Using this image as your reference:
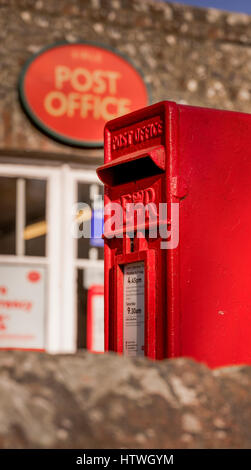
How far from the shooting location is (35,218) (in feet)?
18.5

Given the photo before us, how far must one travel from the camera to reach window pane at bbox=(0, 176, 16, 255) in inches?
217

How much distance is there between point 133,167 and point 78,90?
299cm

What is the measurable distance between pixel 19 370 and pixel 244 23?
4.94 m

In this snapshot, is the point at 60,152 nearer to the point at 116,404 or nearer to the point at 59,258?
the point at 59,258

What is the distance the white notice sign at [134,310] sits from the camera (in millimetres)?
2711

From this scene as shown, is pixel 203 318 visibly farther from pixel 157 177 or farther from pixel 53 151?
pixel 53 151

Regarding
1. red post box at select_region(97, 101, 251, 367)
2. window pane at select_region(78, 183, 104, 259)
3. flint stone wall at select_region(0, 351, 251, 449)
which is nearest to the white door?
window pane at select_region(78, 183, 104, 259)

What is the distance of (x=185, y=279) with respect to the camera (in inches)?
102

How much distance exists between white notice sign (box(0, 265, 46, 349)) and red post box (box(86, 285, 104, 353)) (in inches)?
12.2

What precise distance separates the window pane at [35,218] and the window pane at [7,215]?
9 cm

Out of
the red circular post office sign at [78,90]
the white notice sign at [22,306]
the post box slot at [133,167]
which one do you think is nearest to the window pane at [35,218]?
the white notice sign at [22,306]

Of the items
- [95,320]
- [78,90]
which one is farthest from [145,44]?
[95,320]

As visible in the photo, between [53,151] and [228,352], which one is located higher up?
[53,151]
